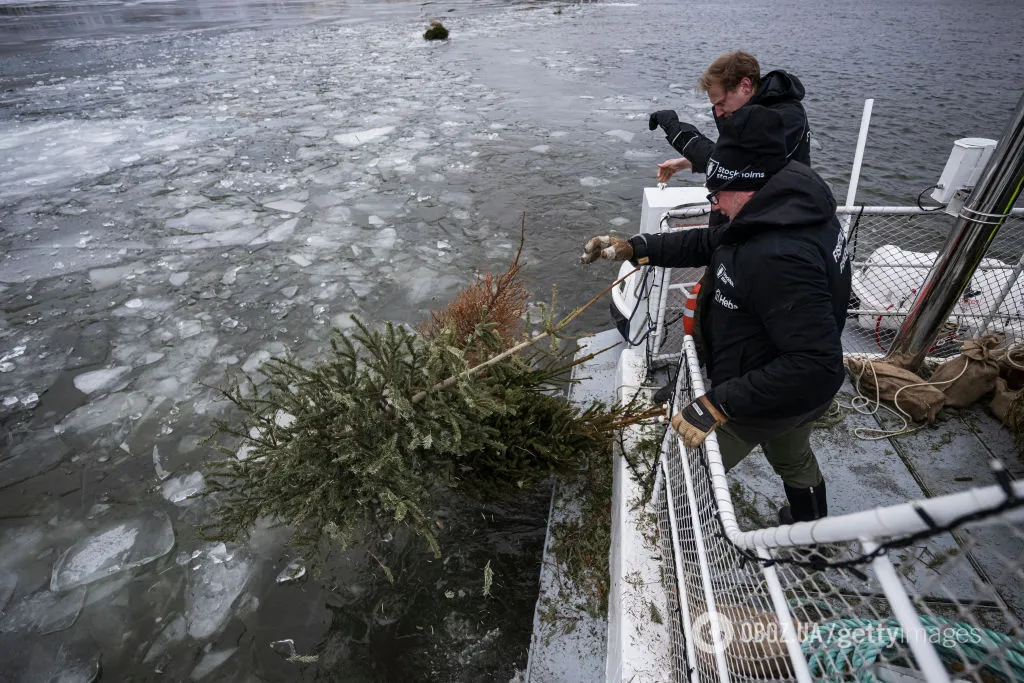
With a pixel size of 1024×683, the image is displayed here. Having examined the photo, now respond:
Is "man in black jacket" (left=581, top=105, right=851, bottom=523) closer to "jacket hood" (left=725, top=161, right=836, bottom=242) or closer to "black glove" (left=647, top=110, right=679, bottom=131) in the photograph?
"jacket hood" (left=725, top=161, right=836, bottom=242)

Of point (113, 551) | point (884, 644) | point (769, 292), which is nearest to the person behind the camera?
point (884, 644)

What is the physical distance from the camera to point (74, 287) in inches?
239

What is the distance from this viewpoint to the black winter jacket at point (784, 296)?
6.24ft

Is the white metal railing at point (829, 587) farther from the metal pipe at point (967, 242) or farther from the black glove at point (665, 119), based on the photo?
the black glove at point (665, 119)

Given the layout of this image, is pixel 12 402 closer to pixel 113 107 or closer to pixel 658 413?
pixel 658 413

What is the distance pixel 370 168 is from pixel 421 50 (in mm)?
11560

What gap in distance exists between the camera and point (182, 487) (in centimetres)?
398

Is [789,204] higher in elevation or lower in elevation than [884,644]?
higher

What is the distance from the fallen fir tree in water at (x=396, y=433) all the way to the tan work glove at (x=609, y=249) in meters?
0.37

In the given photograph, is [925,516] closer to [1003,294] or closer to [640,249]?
[640,249]

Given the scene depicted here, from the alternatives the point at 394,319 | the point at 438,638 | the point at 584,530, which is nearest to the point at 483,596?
the point at 438,638

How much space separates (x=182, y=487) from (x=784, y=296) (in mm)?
4214

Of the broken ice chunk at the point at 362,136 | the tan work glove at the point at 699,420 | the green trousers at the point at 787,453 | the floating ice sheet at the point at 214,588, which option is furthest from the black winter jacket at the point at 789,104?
the broken ice chunk at the point at 362,136

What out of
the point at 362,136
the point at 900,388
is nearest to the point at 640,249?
the point at 900,388
